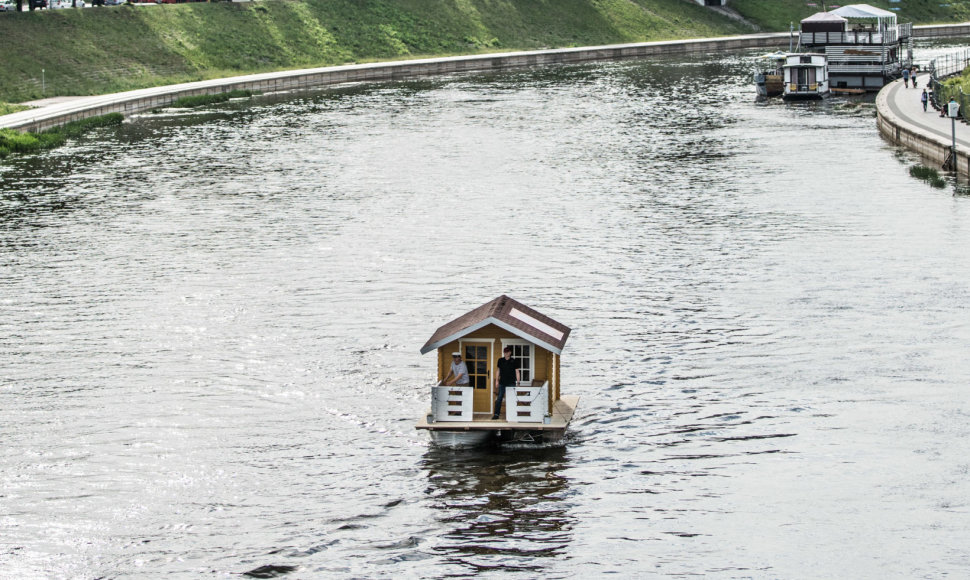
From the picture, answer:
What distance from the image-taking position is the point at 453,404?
27281 mm

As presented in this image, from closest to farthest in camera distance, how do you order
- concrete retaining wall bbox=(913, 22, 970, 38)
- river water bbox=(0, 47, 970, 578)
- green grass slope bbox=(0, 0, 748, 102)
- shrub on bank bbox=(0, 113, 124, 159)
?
river water bbox=(0, 47, 970, 578), shrub on bank bbox=(0, 113, 124, 159), green grass slope bbox=(0, 0, 748, 102), concrete retaining wall bbox=(913, 22, 970, 38)

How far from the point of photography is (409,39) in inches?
4801

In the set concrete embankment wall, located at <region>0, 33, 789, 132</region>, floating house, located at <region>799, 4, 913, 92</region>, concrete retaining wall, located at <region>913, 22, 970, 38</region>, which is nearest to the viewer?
concrete embankment wall, located at <region>0, 33, 789, 132</region>

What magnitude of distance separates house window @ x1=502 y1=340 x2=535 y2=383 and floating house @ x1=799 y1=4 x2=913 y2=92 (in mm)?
71992

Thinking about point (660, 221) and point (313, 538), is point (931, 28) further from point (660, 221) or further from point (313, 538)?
point (313, 538)

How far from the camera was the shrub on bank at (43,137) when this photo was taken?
67375mm

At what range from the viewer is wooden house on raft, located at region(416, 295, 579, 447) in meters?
27.0

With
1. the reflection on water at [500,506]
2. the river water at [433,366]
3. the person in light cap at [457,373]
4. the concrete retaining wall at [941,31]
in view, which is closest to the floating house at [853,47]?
the river water at [433,366]

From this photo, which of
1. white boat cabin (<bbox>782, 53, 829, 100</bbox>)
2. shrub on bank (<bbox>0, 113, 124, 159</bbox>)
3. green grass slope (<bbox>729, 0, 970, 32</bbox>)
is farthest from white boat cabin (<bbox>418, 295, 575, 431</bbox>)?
green grass slope (<bbox>729, 0, 970, 32</bbox>)

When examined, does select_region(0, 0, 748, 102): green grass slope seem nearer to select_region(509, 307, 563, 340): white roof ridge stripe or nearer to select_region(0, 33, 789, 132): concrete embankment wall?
select_region(0, 33, 789, 132): concrete embankment wall

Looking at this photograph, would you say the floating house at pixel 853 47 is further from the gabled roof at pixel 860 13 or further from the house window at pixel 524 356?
the house window at pixel 524 356

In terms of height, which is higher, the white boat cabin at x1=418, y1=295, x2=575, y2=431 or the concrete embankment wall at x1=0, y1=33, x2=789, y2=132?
the concrete embankment wall at x1=0, y1=33, x2=789, y2=132

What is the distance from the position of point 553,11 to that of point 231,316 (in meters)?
107

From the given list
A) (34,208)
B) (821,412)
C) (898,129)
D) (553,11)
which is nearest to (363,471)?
(821,412)
